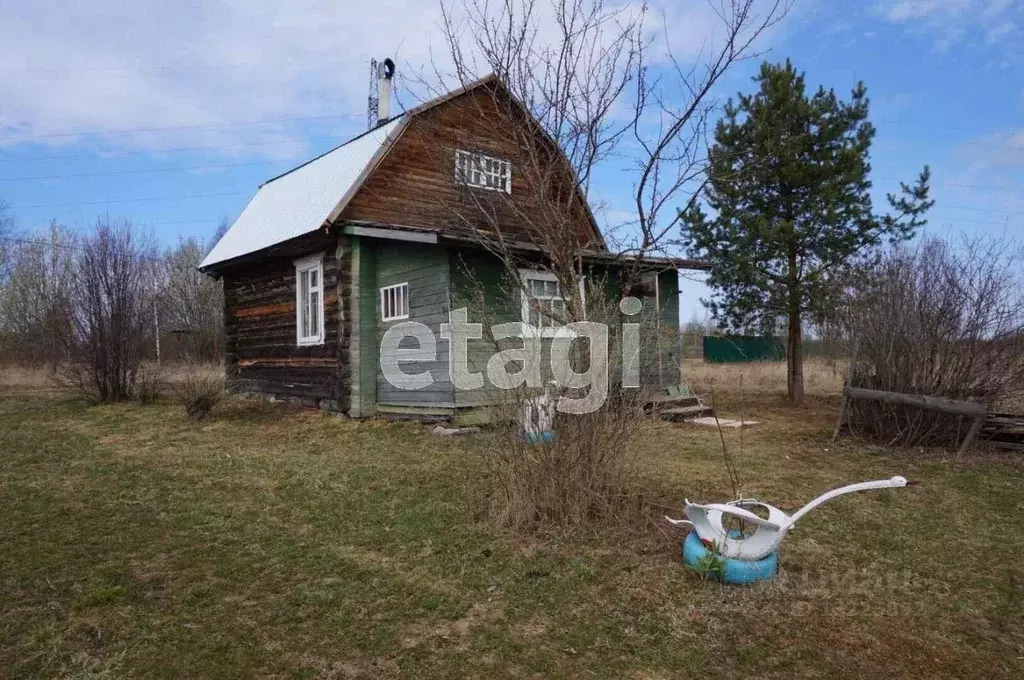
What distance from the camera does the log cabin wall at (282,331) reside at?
11227mm

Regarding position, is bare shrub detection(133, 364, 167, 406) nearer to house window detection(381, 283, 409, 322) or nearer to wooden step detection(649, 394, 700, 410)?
house window detection(381, 283, 409, 322)

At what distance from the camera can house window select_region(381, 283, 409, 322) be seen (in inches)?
424

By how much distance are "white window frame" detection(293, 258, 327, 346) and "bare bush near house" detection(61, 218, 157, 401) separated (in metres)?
5.21

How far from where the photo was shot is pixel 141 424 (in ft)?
37.0

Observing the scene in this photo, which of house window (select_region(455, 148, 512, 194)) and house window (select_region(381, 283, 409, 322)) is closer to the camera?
house window (select_region(455, 148, 512, 194))

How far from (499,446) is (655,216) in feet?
6.94

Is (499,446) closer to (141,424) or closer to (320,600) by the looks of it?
(320,600)

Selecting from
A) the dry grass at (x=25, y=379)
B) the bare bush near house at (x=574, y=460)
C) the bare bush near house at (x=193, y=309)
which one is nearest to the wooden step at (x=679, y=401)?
the bare bush near house at (x=574, y=460)

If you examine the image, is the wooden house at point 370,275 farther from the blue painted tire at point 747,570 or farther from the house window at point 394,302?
the blue painted tire at point 747,570

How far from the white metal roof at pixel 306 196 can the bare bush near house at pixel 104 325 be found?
2.01 m

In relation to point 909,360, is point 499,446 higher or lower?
lower

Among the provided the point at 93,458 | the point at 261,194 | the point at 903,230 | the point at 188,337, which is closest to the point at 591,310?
the point at 93,458

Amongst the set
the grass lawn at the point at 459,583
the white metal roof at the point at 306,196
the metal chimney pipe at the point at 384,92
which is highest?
the metal chimney pipe at the point at 384,92

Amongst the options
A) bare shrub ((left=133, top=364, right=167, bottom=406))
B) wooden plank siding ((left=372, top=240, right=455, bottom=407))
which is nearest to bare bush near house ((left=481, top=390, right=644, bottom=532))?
wooden plank siding ((left=372, top=240, right=455, bottom=407))
